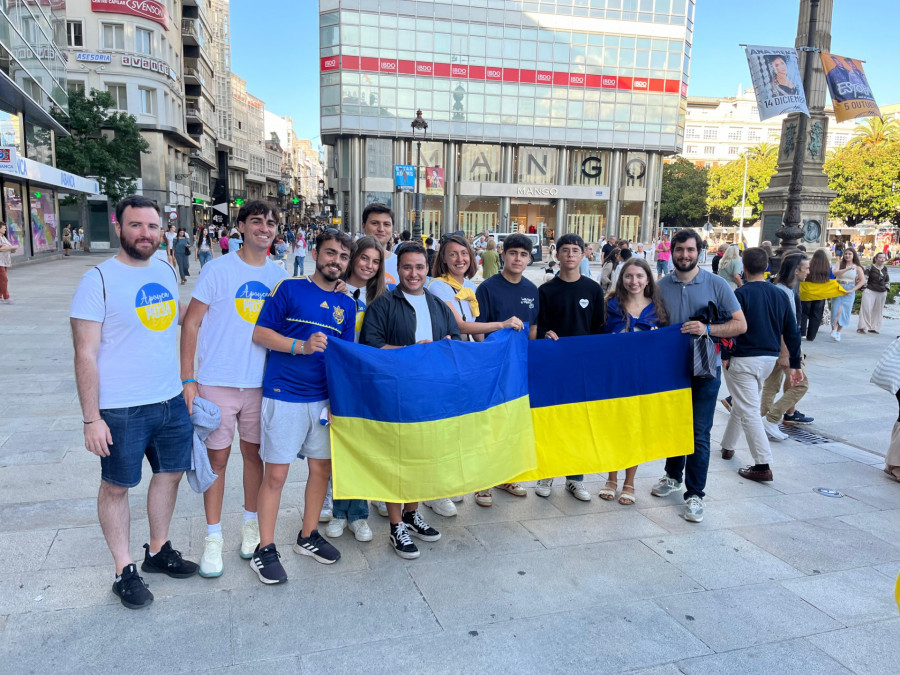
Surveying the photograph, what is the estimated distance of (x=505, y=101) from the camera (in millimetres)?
49344

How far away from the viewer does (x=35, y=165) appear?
2328 cm

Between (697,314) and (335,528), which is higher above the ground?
(697,314)

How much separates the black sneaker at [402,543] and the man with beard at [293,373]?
0.72 meters

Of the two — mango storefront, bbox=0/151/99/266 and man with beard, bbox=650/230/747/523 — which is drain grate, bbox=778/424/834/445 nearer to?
man with beard, bbox=650/230/747/523

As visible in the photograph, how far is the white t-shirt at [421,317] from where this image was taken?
13.3ft

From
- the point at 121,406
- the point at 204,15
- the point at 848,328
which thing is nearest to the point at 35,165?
the point at 121,406

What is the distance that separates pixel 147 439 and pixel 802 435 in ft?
21.6

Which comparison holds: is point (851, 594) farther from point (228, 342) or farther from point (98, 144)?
point (98, 144)

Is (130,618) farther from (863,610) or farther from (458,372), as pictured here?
(863,610)

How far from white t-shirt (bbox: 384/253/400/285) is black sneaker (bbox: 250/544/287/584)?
2102mm

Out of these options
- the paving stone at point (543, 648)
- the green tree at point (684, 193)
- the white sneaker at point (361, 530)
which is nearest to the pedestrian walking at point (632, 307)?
the paving stone at point (543, 648)

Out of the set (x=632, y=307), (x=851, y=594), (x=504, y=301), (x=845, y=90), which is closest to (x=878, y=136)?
(x=845, y=90)

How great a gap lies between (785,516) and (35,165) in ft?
88.4

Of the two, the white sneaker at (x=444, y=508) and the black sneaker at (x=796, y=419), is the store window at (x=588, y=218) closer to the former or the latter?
the black sneaker at (x=796, y=419)
